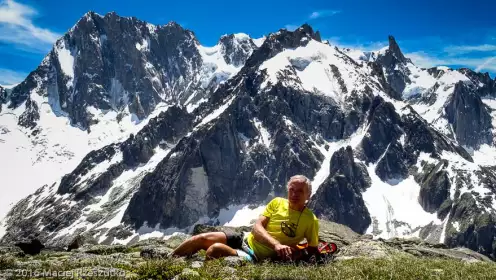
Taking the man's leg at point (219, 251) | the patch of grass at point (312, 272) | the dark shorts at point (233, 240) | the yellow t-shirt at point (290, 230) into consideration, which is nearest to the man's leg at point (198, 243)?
the dark shorts at point (233, 240)

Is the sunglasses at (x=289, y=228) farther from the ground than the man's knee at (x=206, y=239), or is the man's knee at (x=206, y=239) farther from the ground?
the sunglasses at (x=289, y=228)

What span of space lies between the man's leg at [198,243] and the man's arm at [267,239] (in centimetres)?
133

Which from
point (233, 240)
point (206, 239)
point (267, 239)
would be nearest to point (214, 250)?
point (206, 239)

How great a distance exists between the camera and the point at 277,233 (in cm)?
1498

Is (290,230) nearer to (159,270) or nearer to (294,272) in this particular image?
(294,272)

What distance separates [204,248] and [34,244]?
1690 cm

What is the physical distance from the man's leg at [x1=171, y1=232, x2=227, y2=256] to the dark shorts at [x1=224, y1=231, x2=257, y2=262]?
0.21 m

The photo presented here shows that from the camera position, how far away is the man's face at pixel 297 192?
14633mm

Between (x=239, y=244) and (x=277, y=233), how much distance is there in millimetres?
1689

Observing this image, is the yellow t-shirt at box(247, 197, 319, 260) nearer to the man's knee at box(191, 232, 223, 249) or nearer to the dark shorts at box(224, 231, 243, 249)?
the dark shorts at box(224, 231, 243, 249)

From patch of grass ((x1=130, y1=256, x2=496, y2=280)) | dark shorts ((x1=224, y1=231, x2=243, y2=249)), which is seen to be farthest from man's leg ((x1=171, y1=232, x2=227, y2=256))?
patch of grass ((x1=130, y1=256, x2=496, y2=280))

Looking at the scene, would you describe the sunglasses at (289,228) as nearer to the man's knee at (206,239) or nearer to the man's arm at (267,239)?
the man's arm at (267,239)

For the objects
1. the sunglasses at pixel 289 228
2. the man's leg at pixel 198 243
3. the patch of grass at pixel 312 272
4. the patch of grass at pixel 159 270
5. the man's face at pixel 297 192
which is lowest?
the patch of grass at pixel 312 272

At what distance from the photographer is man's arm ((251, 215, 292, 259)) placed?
13688 mm
